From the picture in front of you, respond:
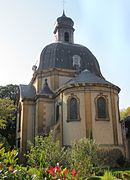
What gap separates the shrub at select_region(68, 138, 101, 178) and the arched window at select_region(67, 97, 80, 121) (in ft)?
37.5

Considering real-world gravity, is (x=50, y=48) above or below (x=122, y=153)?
above

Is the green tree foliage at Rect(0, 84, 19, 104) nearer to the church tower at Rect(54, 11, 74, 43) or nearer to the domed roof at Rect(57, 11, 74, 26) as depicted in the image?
the church tower at Rect(54, 11, 74, 43)

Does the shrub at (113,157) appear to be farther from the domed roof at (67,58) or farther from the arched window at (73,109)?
the domed roof at (67,58)

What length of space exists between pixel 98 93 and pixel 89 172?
1487 cm

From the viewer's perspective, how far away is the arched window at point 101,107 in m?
25.0

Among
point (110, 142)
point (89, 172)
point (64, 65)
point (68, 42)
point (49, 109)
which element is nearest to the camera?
point (89, 172)

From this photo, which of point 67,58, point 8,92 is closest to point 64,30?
point 67,58

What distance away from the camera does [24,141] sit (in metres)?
29.7

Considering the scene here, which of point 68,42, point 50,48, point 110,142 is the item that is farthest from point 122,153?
point 68,42

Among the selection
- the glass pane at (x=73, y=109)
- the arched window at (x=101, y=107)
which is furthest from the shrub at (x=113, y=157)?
the glass pane at (x=73, y=109)

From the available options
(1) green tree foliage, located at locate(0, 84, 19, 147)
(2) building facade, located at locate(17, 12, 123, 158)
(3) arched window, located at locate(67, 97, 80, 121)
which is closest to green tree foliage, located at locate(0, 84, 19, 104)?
(1) green tree foliage, located at locate(0, 84, 19, 147)

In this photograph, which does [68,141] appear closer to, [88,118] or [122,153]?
[88,118]

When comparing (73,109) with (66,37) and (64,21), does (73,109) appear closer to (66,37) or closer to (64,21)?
(66,37)

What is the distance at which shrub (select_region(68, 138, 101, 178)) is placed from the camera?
10.8 metres
